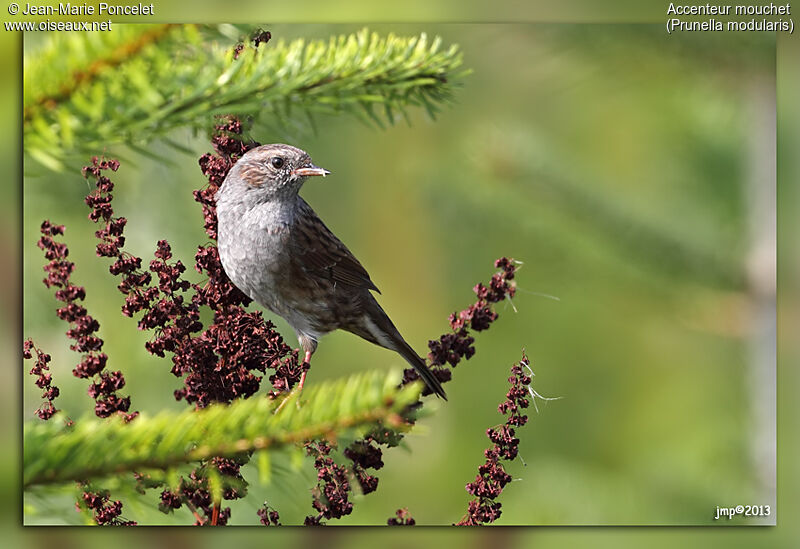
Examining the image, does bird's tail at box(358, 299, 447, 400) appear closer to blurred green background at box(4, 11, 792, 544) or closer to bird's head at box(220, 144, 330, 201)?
blurred green background at box(4, 11, 792, 544)

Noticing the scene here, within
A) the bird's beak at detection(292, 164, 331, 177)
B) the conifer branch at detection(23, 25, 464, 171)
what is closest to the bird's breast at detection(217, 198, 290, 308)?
the bird's beak at detection(292, 164, 331, 177)

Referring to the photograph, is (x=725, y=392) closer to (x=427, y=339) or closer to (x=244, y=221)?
(x=427, y=339)

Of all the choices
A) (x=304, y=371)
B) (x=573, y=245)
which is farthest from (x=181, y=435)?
(x=573, y=245)

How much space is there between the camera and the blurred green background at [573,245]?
2.35m

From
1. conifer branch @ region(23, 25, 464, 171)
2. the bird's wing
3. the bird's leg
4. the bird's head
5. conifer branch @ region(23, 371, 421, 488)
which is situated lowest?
conifer branch @ region(23, 371, 421, 488)

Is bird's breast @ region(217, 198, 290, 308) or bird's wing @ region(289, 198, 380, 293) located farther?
bird's wing @ region(289, 198, 380, 293)

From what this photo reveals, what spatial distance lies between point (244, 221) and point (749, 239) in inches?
58.7

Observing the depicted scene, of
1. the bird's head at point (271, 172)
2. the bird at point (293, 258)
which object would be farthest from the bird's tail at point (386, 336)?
the bird's head at point (271, 172)

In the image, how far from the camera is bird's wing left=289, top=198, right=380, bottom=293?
7.74 feet

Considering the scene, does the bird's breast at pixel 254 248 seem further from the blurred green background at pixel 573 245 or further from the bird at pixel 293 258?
the blurred green background at pixel 573 245

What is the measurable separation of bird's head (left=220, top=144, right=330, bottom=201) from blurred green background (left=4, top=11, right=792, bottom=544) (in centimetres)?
9

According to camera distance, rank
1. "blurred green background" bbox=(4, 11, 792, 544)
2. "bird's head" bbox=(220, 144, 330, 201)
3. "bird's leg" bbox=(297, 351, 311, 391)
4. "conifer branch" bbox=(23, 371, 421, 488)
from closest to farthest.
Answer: "conifer branch" bbox=(23, 371, 421, 488)
"bird's leg" bbox=(297, 351, 311, 391)
"bird's head" bbox=(220, 144, 330, 201)
"blurred green background" bbox=(4, 11, 792, 544)

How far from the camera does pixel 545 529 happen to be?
2.48 meters

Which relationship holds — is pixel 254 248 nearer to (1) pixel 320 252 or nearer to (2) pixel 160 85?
(1) pixel 320 252
